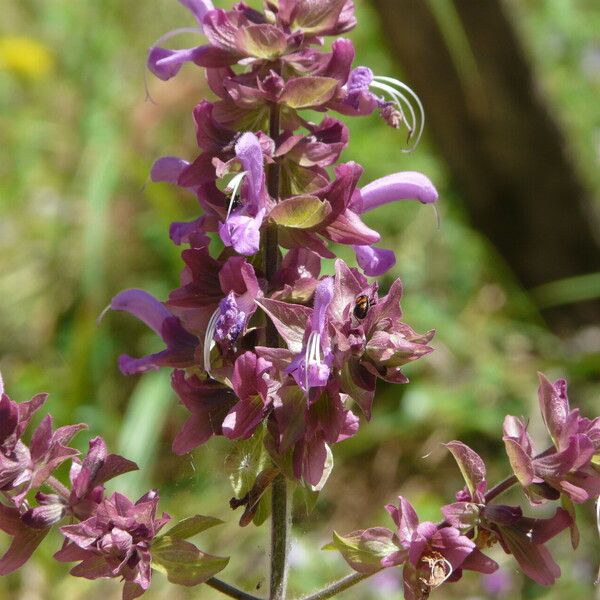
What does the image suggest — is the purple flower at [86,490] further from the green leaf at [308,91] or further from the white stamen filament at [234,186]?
the green leaf at [308,91]

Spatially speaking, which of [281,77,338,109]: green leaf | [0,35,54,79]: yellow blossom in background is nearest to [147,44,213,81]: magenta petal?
[281,77,338,109]: green leaf

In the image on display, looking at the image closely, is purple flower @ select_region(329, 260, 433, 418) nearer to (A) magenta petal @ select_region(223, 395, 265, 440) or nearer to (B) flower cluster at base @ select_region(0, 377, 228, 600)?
(A) magenta petal @ select_region(223, 395, 265, 440)

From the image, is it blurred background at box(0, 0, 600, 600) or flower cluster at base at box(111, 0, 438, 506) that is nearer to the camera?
flower cluster at base at box(111, 0, 438, 506)

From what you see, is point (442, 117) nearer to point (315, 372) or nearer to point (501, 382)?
point (501, 382)

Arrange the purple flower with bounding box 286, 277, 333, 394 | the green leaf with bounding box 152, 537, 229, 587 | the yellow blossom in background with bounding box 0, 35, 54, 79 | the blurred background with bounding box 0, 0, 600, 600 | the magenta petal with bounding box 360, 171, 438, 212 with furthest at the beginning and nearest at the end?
the yellow blossom in background with bounding box 0, 35, 54, 79
the blurred background with bounding box 0, 0, 600, 600
the magenta petal with bounding box 360, 171, 438, 212
the green leaf with bounding box 152, 537, 229, 587
the purple flower with bounding box 286, 277, 333, 394

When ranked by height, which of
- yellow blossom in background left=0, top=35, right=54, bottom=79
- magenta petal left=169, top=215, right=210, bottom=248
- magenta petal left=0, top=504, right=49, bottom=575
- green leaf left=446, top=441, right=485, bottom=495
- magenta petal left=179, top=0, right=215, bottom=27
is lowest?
yellow blossom in background left=0, top=35, right=54, bottom=79

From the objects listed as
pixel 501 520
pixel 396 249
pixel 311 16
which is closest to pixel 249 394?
pixel 501 520

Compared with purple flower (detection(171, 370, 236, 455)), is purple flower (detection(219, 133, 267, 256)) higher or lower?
higher

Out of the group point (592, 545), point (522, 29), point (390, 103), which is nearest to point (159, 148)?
point (522, 29)
